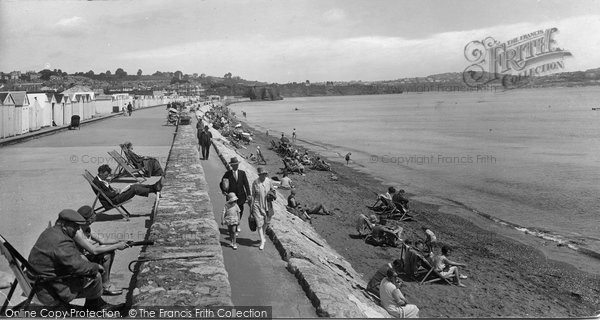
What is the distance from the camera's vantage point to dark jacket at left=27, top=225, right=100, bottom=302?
411cm

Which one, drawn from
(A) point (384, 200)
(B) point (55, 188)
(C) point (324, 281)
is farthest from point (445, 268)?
(B) point (55, 188)

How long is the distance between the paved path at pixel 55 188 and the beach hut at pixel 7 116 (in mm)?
1351

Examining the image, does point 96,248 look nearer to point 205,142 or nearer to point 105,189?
point 105,189

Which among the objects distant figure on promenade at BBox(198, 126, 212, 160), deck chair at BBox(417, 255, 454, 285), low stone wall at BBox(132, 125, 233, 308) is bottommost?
deck chair at BBox(417, 255, 454, 285)

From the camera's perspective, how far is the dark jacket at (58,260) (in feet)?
13.5

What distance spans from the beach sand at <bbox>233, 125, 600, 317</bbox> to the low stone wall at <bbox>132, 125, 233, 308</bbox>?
3789 millimetres

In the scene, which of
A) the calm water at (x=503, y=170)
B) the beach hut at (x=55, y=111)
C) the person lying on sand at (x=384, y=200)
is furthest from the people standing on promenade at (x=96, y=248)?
the beach hut at (x=55, y=111)

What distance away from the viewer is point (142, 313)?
4.32 meters

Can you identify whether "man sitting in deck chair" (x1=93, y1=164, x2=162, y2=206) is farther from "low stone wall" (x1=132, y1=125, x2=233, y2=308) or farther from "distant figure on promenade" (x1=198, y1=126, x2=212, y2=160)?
"distant figure on promenade" (x1=198, y1=126, x2=212, y2=160)

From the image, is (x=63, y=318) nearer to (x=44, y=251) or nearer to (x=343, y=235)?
(x=44, y=251)

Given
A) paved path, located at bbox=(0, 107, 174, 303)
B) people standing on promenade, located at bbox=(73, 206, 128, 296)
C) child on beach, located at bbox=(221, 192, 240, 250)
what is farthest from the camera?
paved path, located at bbox=(0, 107, 174, 303)

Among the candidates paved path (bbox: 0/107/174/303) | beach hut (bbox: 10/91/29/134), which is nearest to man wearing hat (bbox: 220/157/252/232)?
paved path (bbox: 0/107/174/303)

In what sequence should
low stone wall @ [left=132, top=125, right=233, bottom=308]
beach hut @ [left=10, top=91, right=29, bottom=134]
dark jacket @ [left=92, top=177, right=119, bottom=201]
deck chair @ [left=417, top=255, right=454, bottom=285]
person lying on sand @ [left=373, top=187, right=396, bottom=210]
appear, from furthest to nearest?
beach hut @ [left=10, top=91, right=29, bottom=134], person lying on sand @ [left=373, top=187, right=396, bottom=210], deck chair @ [left=417, top=255, right=454, bottom=285], dark jacket @ [left=92, top=177, right=119, bottom=201], low stone wall @ [left=132, top=125, right=233, bottom=308]

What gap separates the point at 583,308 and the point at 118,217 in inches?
356
